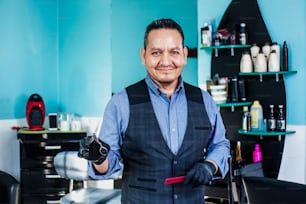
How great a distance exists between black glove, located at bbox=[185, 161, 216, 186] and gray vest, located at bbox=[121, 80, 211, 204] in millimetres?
57

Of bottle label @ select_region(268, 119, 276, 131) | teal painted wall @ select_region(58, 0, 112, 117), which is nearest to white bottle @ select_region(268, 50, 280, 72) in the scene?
bottle label @ select_region(268, 119, 276, 131)

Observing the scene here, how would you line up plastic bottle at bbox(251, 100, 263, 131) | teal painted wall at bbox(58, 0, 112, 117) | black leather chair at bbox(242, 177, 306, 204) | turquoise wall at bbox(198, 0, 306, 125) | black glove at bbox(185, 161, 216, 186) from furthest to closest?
teal painted wall at bbox(58, 0, 112, 117) → plastic bottle at bbox(251, 100, 263, 131) → turquoise wall at bbox(198, 0, 306, 125) → black glove at bbox(185, 161, 216, 186) → black leather chair at bbox(242, 177, 306, 204)

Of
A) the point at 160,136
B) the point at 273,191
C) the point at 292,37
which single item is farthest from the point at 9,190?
the point at 292,37

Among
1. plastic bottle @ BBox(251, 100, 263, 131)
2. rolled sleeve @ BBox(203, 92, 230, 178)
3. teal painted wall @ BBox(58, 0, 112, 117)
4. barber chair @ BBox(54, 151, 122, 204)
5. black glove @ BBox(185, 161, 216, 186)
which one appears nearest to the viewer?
black glove @ BBox(185, 161, 216, 186)

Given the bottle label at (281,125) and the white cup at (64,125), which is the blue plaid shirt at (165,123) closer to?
the bottle label at (281,125)

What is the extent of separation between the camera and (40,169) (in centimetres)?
372

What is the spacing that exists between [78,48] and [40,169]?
1342 mm

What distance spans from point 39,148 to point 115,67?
112 cm

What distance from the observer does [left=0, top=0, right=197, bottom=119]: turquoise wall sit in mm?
3982

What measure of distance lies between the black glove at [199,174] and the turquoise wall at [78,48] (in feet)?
8.86

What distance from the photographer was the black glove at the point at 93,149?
3.72 ft

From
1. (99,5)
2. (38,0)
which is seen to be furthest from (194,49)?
(38,0)

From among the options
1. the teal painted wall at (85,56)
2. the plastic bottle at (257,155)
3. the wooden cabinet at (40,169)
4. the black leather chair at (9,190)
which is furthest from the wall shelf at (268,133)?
the black leather chair at (9,190)

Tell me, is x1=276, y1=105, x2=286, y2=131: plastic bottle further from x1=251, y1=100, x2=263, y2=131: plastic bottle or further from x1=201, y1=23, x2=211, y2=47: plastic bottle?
x1=201, y1=23, x2=211, y2=47: plastic bottle
